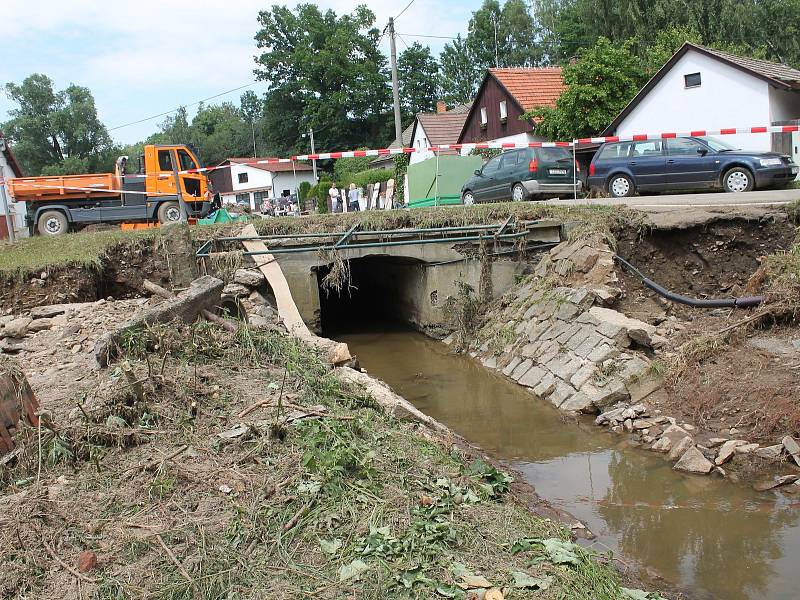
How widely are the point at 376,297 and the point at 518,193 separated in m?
4.58


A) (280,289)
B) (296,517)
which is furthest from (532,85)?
(296,517)

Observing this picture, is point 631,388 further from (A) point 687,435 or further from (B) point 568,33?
(B) point 568,33

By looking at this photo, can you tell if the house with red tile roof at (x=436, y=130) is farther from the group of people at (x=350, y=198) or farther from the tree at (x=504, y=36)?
the tree at (x=504, y=36)

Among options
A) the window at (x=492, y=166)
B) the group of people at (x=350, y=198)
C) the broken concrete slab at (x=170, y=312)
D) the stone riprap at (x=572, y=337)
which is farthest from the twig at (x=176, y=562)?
the group of people at (x=350, y=198)

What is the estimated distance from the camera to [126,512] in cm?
472

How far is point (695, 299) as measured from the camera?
1080cm

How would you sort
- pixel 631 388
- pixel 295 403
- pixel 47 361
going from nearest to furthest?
pixel 295 403
pixel 47 361
pixel 631 388

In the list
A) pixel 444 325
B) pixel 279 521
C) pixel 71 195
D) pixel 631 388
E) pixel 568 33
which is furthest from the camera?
pixel 568 33

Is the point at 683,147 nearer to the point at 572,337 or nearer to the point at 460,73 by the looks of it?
the point at 572,337

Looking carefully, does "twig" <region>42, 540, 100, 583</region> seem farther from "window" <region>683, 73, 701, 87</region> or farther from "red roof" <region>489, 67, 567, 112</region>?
"red roof" <region>489, 67, 567, 112</region>

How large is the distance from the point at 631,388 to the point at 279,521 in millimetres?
5898

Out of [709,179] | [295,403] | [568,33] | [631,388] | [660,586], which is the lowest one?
[660,586]

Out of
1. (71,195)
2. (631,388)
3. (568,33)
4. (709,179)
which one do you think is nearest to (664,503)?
(631,388)

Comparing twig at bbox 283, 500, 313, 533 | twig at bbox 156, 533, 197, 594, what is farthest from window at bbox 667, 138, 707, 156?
twig at bbox 156, 533, 197, 594
